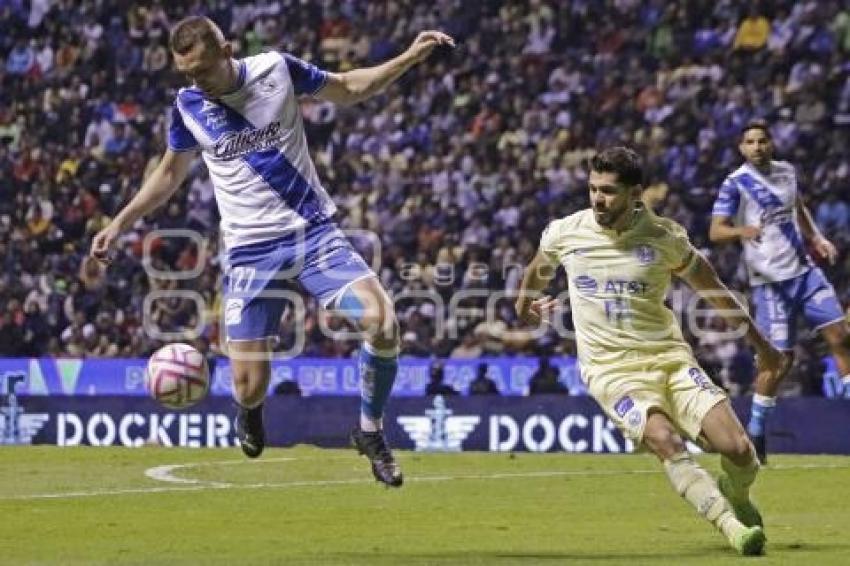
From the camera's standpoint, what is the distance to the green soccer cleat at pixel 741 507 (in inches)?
450

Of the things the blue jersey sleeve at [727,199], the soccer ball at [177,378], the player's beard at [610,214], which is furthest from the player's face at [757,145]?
the player's beard at [610,214]

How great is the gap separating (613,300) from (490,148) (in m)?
19.5

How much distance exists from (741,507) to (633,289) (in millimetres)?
1381

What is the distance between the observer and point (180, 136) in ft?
42.4

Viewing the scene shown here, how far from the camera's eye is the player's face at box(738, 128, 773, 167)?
1780 centimetres

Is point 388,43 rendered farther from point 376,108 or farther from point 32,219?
point 32,219

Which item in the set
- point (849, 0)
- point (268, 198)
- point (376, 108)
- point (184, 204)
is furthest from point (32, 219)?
point (268, 198)

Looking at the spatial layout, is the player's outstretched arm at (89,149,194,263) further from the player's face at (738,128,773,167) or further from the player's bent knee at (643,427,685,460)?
the player's face at (738,128,773,167)

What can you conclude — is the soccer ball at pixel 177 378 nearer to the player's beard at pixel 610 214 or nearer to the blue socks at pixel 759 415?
the player's beard at pixel 610 214

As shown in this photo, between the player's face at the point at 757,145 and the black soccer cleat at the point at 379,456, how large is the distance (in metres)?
6.08

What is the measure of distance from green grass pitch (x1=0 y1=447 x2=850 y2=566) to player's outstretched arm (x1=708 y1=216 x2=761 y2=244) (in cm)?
209

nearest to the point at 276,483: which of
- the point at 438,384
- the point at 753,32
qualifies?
the point at 438,384

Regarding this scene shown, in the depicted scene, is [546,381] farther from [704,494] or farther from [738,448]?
[704,494]

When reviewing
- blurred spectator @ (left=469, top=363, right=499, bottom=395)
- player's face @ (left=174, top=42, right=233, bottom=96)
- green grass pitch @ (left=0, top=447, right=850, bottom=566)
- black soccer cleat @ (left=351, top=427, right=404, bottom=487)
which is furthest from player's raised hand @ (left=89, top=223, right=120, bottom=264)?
blurred spectator @ (left=469, top=363, right=499, bottom=395)
